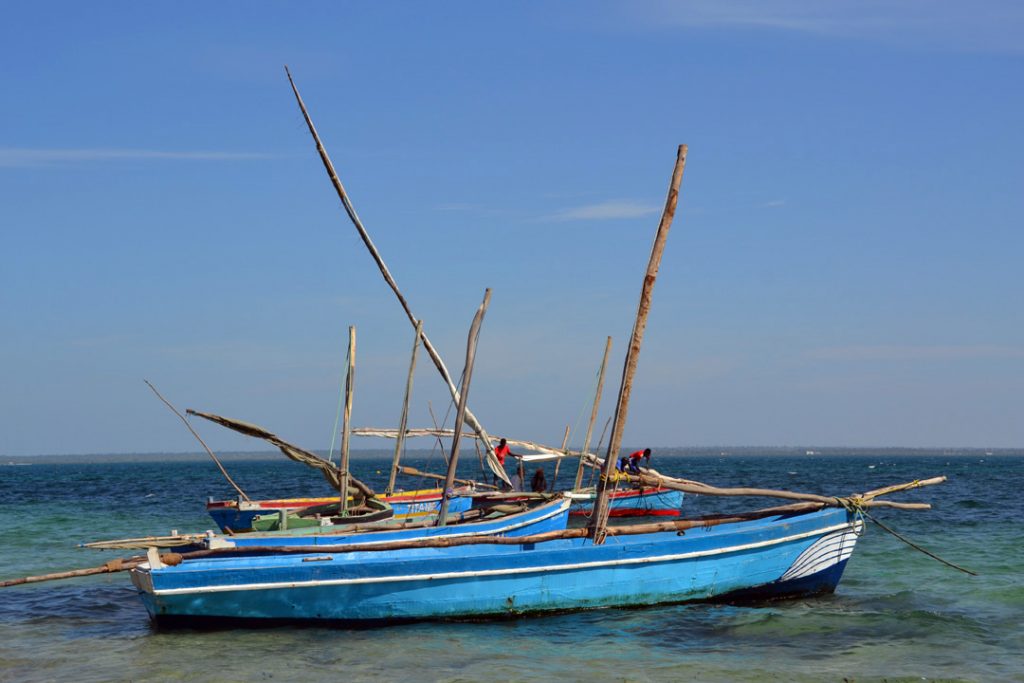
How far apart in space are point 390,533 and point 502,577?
307cm

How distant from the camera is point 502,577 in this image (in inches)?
595

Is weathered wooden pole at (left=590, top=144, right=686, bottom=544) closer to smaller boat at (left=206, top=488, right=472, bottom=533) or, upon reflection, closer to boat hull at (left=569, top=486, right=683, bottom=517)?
smaller boat at (left=206, top=488, right=472, bottom=533)

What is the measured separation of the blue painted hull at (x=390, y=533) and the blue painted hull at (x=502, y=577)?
1.08 meters

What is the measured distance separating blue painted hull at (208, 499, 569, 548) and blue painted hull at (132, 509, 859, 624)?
3.55ft

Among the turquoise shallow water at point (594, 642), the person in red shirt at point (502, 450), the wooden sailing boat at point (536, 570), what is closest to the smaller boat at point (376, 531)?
the wooden sailing boat at point (536, 570)

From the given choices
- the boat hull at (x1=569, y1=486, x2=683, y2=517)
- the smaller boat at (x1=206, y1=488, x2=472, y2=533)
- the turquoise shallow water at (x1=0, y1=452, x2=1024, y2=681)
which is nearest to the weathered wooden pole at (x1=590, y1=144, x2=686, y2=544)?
the turquoise shallow water at (x1=0, y1=452, x2=1024, y2=681)

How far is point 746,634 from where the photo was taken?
14711 millimetres

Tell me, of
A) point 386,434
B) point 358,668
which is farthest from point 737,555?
point 386,434

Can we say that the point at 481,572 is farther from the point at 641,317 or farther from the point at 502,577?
the point at 641,317

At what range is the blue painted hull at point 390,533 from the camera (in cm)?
1642

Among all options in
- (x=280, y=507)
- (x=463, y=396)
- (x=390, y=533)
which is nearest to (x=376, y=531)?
(x=390, y=533)

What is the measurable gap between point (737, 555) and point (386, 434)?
13157mm

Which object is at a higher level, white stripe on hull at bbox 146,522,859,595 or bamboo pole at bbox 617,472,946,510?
bamboo pole at bbox 617,472,946,510

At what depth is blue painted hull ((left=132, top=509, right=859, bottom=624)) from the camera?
1396 cm
